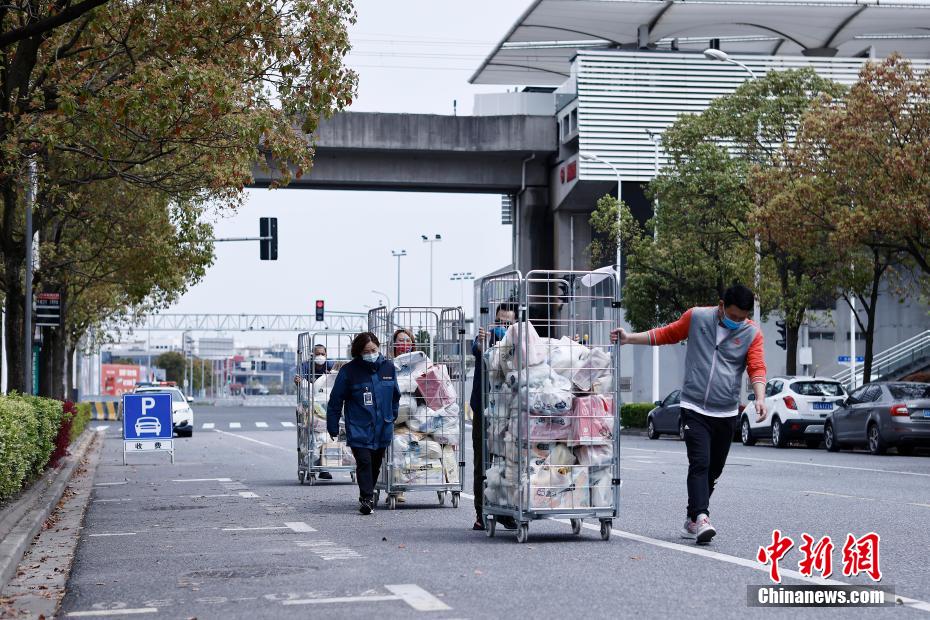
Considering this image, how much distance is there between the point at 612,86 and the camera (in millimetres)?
55531

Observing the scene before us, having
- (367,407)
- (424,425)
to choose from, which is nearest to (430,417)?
(424,425)

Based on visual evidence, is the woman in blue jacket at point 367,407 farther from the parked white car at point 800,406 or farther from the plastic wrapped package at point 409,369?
the parked white car at point 800,406

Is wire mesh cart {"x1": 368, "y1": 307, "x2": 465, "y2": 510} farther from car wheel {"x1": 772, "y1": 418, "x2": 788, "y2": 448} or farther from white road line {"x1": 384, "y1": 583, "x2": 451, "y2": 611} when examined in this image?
car wheel {"x1": 772, "y1": 418, "x2": 788, "y2": 448}

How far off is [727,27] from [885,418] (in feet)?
113

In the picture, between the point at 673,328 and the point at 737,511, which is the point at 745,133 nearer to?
the point at 737,511

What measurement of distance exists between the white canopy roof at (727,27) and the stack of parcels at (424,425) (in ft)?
137

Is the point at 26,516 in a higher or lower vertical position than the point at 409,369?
lower

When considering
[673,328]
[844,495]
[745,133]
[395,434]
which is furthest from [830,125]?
[673,328]

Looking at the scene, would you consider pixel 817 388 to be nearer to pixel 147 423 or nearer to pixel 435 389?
pixel 147 423

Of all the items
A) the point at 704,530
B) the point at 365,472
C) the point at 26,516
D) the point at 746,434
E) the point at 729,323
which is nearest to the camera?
the point at 704,530

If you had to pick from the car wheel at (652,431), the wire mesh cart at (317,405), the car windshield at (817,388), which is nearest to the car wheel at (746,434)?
the car windshield at (817,388)

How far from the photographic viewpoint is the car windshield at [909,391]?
28016 millimetres

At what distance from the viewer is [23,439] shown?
1482 centimetres

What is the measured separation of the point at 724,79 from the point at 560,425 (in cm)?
4716
